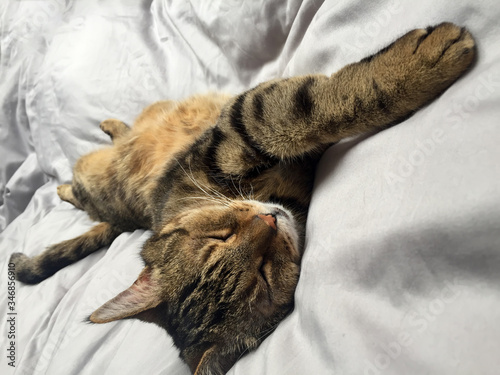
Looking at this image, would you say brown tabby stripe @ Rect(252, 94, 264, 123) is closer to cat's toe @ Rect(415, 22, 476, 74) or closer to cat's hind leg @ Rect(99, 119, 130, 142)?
cat's toe @ Rect(415, 22, 476, 74)

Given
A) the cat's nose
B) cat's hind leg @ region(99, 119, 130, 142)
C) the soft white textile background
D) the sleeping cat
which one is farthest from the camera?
cat's hind leg @ region(99, 119, 130, 142)

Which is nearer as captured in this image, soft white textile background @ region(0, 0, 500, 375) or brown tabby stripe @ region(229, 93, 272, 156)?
soft white textile background @ region(0, 0, 500, 375)

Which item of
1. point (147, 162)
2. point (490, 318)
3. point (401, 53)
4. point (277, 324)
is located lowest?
point (277, 324)

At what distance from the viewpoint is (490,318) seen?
18.5 inches

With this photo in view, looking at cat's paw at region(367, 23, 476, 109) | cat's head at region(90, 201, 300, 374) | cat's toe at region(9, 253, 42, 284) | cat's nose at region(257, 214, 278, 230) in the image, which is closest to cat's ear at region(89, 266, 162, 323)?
cat's head at region(90, 201, 300, 374)

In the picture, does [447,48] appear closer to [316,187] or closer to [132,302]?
[316,187]

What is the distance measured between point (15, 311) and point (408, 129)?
160 centimetres

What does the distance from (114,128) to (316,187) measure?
4.14 ft

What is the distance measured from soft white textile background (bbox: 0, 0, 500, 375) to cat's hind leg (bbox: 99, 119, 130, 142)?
6 centimetres

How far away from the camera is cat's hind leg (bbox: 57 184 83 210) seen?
1.80 metres

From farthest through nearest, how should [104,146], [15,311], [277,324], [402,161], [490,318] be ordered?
[104,146] < [15,311] < [277,324] < [402,161] < [490,318]

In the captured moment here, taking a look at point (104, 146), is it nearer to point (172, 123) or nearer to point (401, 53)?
point (172, 123)

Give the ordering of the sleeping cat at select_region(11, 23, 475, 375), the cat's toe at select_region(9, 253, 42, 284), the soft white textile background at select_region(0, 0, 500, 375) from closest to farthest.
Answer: the soft white textile background at select_region(0, 0, 500, 375) → the sleeping cat at select_region(11, 23, 475, 375) → the cat's toe at select_region(9, 253, 42, 284)

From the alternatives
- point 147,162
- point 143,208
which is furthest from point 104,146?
point 143,208
